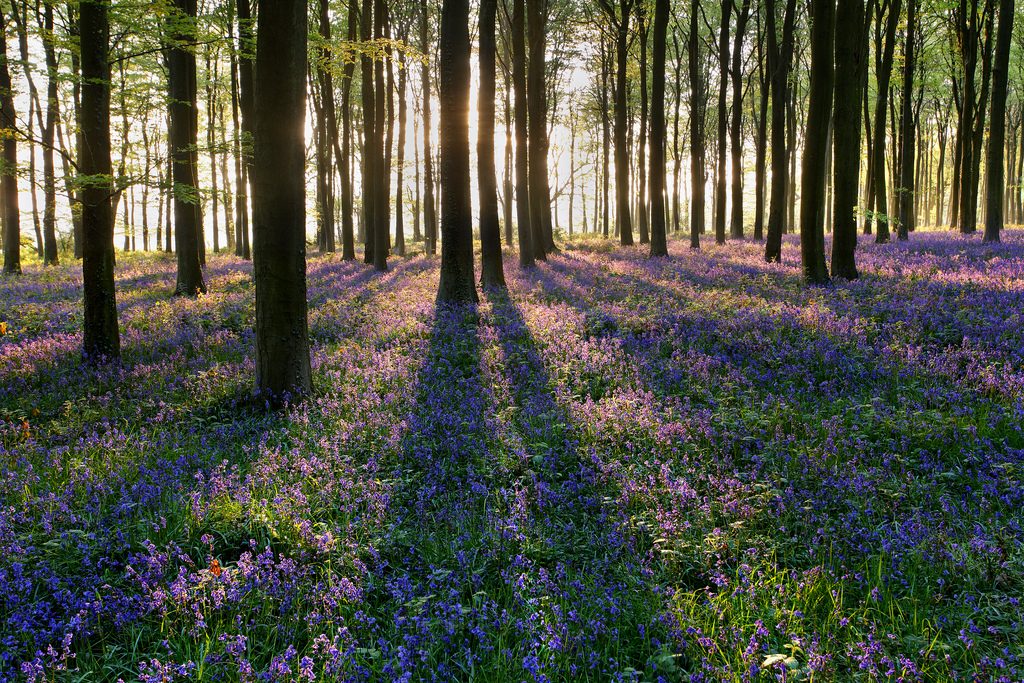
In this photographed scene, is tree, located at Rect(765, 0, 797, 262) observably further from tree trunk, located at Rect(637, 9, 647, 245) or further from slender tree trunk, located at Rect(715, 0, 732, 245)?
tree trunk, located at Rect(637, 9, 647, 245)

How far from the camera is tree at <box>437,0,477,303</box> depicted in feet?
41.0

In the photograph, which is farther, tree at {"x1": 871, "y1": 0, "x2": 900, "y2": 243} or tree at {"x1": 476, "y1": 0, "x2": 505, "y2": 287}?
tree at {"x1": 871, "y1": 0, "x2": 900, "y2": 243}

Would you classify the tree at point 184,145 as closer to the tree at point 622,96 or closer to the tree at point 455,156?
the tree at point 455,156

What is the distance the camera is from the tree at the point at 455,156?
12492 mm

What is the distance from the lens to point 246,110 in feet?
73.3

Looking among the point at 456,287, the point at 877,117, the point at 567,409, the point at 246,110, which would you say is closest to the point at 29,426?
the point at 567,409

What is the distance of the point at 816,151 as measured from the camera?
46.5 ft

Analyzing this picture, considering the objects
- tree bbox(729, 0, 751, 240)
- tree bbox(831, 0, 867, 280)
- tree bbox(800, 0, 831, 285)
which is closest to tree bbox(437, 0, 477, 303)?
tree bbox(800, 0, 831, 285)

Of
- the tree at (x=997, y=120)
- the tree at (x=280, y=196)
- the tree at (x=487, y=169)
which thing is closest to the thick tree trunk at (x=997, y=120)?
the tree at (x=997, y=120)

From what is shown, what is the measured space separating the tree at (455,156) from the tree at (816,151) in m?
8.05

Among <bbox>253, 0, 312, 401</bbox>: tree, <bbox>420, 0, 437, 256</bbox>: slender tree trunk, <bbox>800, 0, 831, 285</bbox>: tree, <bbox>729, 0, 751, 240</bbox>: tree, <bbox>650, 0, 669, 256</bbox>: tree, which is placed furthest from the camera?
<bbox>420, 0, 437, 256</bbox>: slender tree trunk

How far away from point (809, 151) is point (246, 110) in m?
19.8

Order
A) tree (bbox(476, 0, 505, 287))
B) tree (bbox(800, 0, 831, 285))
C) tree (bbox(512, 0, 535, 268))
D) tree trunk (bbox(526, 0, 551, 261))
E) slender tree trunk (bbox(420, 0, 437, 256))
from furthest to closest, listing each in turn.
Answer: slender tree trunk (bbox(420, 0, 437, 256)) < tree trunk (bbox(526, 0, 551, 261)) < tree (bbox(512, 0, 535, 268)) < tree (bbox(476, 0, 505, 287)) < tree (bbox(800, 0, 831, 285))

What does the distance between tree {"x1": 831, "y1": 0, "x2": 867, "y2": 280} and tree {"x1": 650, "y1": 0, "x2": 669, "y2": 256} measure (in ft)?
24.7
